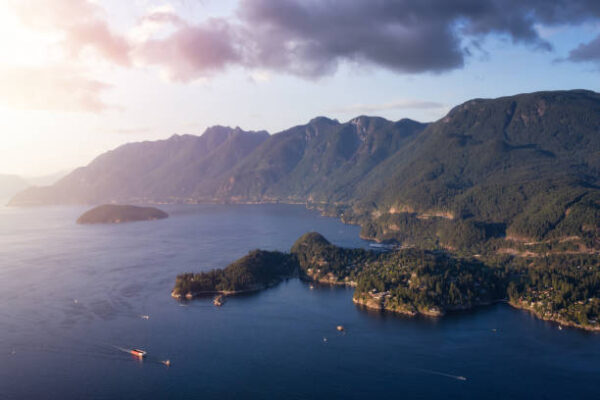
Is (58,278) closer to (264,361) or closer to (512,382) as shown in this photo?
(264,361)

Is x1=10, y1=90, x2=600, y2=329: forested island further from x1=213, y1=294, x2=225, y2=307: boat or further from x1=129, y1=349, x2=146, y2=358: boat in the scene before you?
x1=129, y1=349, x2=146, y2=358: boat

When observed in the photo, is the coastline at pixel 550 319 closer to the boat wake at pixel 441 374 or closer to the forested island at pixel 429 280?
the forested island at pixel 429 280

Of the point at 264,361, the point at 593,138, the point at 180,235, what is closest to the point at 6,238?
the point at 180,235

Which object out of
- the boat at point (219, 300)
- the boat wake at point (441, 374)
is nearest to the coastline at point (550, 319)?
the boat wake at point (441, 374)

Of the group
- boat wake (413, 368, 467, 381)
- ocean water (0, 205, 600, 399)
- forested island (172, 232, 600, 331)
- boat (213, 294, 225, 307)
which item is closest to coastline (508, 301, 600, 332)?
forested island (172, 232, 600, 331)

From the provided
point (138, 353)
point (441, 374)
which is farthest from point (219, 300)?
point (441, 374)

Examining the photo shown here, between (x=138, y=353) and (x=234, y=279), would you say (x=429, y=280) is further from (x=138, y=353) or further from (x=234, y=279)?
(x=138, y=353)

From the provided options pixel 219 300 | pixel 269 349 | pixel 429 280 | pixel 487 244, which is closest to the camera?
pixel 269 349
